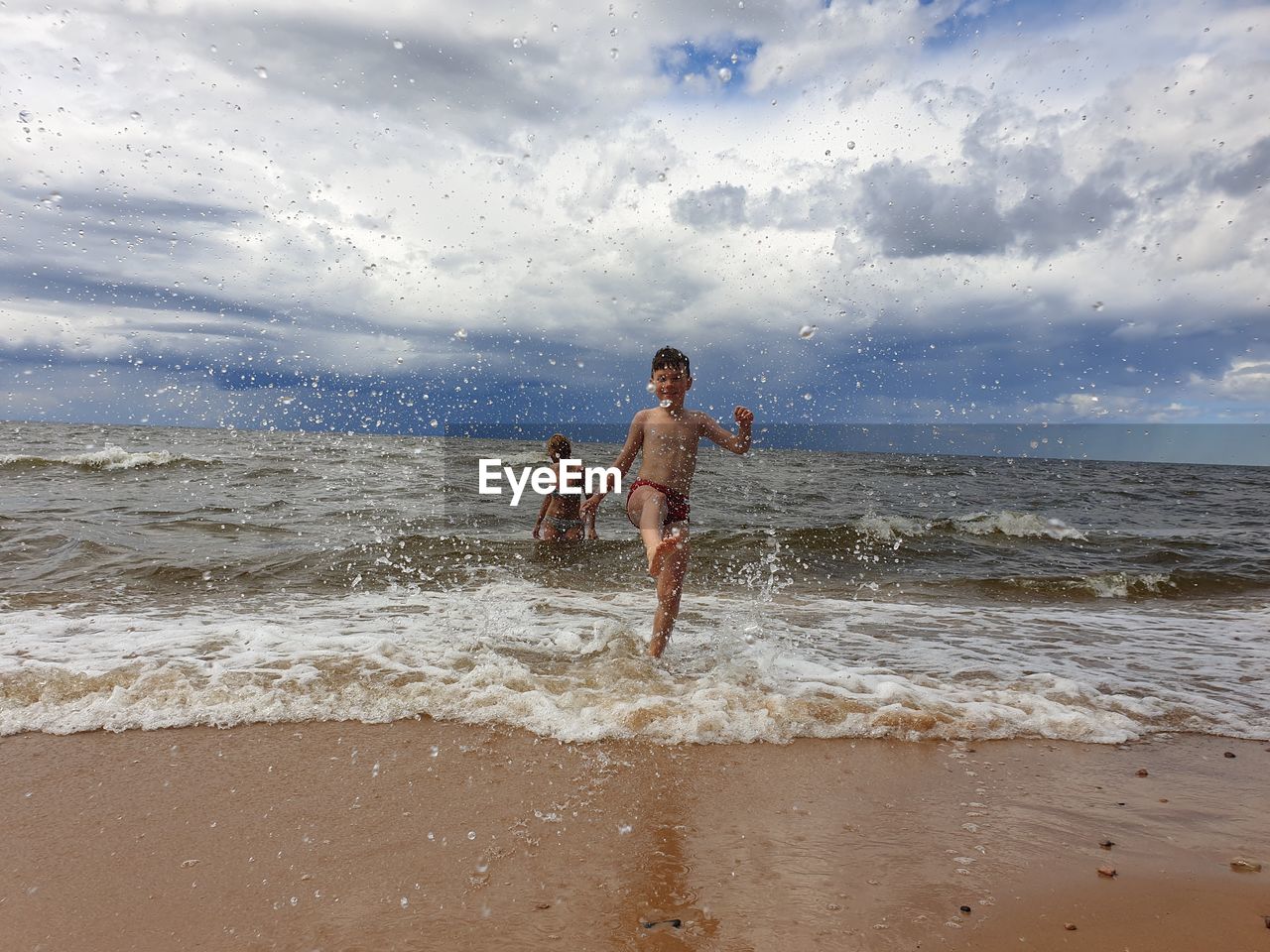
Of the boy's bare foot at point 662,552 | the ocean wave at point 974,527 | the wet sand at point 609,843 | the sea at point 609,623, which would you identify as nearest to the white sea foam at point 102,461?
the sea at point 609,623

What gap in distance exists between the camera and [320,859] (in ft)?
8.29

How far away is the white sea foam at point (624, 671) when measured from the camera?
3.94 meters

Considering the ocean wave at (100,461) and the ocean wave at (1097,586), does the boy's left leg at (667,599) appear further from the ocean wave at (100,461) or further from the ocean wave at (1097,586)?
the ocean wave at (100,461)

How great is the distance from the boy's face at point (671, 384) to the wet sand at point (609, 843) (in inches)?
105

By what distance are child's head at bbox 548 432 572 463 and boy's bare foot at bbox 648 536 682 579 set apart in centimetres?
593

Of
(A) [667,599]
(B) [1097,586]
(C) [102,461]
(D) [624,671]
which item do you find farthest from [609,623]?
(C) [102,461]

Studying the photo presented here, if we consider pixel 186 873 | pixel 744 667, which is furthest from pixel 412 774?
pixel 744 667

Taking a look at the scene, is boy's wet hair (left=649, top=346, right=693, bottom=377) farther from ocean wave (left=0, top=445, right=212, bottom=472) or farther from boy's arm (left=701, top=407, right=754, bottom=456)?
ocean wave (left=0, top=445, right=212, bottom=472)

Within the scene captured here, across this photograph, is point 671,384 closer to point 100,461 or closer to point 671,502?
point 671,502

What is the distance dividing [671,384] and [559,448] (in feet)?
18.2

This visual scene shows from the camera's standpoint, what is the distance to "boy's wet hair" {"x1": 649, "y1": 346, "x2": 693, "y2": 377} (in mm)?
5413

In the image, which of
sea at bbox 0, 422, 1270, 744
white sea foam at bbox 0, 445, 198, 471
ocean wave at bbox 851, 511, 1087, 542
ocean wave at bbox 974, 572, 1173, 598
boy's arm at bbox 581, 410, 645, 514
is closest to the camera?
sea at bbox 0, 422, 1270, 744

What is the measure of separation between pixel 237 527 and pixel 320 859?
32.5 ft

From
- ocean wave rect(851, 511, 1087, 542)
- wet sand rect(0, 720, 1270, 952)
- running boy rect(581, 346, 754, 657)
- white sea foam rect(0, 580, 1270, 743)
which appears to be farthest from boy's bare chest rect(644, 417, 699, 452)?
ocean wave rect(851, 511, 1087, 542)
